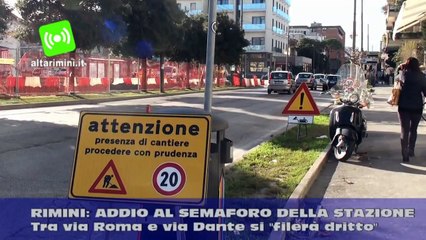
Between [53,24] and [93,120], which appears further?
[53,24]

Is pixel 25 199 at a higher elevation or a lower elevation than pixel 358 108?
lower

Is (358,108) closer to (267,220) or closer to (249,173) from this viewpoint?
(249,173)

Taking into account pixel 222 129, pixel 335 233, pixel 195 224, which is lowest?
pixel 335 233

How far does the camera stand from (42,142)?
35.1 ft

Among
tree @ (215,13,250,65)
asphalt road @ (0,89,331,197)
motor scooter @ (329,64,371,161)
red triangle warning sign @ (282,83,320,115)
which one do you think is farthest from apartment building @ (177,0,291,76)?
motor scooter @ (329,64,371,161)

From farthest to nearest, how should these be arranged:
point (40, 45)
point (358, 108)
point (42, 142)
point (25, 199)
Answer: point (40, 45) → point (42, 142) → point (358, 108) → point (25, 199)

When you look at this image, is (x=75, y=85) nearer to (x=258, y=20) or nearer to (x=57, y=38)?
(x=57, y=38)

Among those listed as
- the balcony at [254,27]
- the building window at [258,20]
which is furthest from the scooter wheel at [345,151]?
the building window at [258,20]

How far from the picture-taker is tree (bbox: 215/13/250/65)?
46.8 meters

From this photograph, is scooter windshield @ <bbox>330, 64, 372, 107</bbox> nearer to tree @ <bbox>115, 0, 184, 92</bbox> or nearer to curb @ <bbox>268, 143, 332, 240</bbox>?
curb @ <bbox>268, 143, 332, 240</bbox>

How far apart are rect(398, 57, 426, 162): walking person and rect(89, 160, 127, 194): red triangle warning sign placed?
256 inches

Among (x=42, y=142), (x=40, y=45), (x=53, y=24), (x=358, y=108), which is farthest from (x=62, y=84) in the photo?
(x=358, y=108)

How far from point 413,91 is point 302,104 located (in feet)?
8.51

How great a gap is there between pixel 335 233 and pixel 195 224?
1969mm
